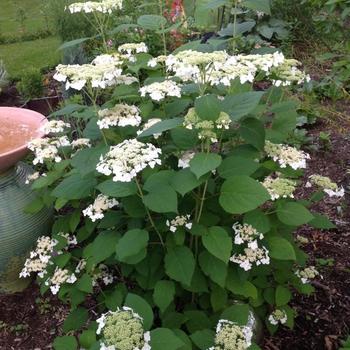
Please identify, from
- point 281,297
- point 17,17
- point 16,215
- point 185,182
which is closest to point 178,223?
point 185,182

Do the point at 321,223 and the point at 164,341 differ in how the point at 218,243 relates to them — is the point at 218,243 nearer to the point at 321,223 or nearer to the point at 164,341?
the point at 164,341

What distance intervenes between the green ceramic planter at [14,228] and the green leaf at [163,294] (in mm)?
1011

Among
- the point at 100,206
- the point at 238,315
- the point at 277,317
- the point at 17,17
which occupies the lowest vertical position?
the point at 17,17

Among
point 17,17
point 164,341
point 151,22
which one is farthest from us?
point 17,17

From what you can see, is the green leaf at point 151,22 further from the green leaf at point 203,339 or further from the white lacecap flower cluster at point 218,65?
the green leaf at point 203,339

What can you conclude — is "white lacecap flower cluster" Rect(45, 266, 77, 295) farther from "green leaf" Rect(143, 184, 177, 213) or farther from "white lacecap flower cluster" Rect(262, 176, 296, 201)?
"white lacecap flower cluster" Rect(262, 176, 296, 201)

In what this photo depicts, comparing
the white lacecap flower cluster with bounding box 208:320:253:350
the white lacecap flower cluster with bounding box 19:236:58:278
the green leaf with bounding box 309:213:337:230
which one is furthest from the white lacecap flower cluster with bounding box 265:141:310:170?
the white lacecap flower cluster with bounding box 19:236:58:278

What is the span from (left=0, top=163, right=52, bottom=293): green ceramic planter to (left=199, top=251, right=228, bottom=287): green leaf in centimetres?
112

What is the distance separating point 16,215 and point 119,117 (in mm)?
1069

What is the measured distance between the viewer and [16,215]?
7.79ft

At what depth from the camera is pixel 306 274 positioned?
6.48ft

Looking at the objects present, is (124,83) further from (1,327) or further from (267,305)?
(1,327)

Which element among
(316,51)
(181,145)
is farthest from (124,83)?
(316,51)

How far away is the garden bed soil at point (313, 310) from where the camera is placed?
207 centimetres
